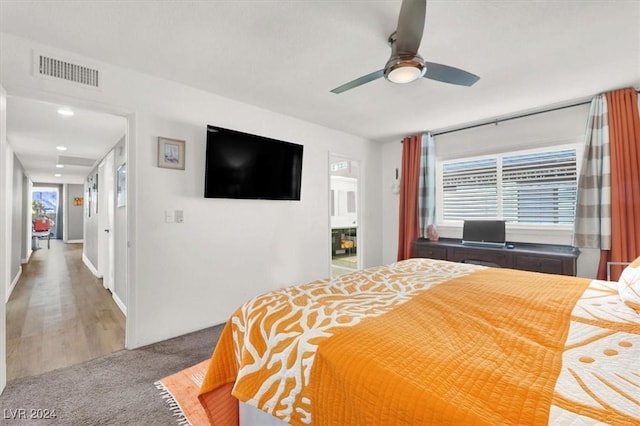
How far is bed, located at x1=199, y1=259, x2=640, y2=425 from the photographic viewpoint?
2.20 feet

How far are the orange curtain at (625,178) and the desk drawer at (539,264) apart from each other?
500 millimetres

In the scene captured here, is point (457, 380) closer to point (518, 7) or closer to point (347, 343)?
point (347, 343)

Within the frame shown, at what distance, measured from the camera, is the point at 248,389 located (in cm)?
108

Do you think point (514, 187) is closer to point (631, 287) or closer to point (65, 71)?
point (631, 287)

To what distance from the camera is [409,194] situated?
438 centimetres

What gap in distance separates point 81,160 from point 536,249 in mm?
7398

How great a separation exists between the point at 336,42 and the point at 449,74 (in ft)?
2.62

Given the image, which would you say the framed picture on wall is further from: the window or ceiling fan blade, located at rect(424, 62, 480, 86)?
the window

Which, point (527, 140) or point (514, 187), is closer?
point (527, 140)

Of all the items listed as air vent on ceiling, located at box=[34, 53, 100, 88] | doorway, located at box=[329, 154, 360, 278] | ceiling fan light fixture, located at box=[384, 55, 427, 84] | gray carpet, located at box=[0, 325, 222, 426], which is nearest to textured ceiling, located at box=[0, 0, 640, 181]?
air vent on ceiling, located at box=[34, 53, 100, 88]

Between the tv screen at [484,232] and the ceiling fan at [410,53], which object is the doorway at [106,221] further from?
the tv screen at [484,232]

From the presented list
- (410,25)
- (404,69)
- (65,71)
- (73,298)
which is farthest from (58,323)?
(410,25)

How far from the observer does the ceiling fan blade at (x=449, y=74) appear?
5.89 feet

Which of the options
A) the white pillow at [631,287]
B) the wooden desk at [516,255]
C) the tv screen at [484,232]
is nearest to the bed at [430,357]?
the white pillow at [631,287]
